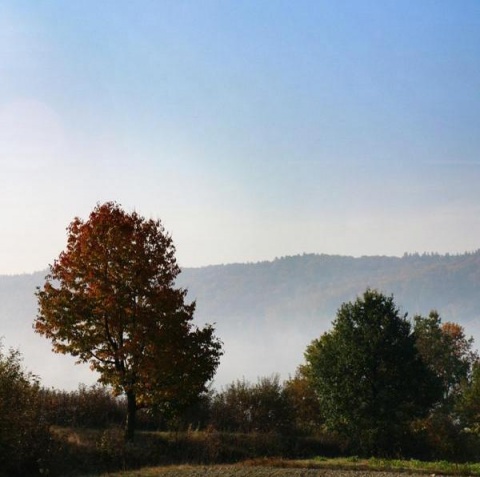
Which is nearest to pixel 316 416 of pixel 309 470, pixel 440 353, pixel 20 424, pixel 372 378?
pixel 372 378

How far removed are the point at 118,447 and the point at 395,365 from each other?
20.4 metres

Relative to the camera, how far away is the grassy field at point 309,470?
89.7ft

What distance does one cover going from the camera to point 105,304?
33.3 meters

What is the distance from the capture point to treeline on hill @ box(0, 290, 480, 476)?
116 ft

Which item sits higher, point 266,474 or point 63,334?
point 63,334

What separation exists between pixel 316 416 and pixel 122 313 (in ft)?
77.9

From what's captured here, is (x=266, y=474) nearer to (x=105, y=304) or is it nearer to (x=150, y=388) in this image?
(x=150, y=388)

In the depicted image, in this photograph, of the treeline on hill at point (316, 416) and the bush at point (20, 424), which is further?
the treeline on hill at point (316, 416)

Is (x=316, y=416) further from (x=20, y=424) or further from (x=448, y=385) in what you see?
(x=20, y=424)

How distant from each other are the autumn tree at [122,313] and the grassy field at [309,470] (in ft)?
18.3

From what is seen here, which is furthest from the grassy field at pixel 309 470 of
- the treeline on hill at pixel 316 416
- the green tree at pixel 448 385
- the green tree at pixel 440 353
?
the green tree at pixel 440 353

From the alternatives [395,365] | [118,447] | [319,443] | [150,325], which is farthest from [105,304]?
[395,365]

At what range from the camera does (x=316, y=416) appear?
5084 cm

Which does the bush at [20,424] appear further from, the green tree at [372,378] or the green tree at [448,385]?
the green tree at [448,385]
